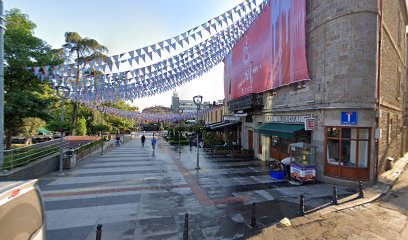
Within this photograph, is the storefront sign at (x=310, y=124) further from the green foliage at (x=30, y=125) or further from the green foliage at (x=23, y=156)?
the green foliage at (x=30, y=125)

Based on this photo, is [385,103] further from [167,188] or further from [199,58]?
[167,188]

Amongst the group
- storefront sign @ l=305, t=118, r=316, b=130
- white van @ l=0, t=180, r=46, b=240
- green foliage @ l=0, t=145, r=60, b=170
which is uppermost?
storefront sign @ l=305, t=118, r=316, b=130

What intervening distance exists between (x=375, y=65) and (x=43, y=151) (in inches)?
785

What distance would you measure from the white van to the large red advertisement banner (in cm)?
1357

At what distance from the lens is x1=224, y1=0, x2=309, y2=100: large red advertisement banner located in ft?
44.4

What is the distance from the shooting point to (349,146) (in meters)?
11.6

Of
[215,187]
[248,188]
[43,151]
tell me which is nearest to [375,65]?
[248,188]

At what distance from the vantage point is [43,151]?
44.5 ft

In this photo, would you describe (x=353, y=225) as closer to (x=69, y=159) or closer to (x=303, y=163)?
(x=303, y=163)

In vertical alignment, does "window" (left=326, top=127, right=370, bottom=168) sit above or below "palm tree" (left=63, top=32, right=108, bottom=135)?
below

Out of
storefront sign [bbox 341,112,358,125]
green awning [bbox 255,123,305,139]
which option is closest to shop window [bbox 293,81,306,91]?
green awning [bbox 255,123,305,139]

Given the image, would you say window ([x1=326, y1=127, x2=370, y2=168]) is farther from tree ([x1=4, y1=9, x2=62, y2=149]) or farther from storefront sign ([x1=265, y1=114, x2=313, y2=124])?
tree ([x1=4, y1=9, x2=62, y2=149])

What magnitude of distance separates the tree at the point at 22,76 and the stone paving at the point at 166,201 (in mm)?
4315

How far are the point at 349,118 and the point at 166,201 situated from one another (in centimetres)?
1010
